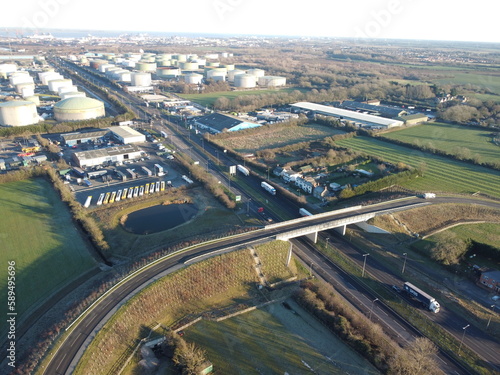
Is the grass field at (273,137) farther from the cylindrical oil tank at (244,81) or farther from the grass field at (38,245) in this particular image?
the cylindrical oil tank at (244,81)

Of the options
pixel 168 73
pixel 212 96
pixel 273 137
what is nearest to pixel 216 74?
pixel 168 73

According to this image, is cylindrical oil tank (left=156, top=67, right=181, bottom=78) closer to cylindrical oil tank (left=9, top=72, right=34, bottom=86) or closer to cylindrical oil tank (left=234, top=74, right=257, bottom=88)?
cylindrical oil tank (left=234, top=74, right=257, bottom=88)

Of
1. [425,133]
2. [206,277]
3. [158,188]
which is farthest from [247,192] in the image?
[425,133]

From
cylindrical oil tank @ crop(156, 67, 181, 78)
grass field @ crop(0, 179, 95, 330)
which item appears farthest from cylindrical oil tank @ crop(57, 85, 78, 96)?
grass field @ crop(0, 179, 95, 330)

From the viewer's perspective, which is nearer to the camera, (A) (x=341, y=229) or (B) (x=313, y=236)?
(B) (x=313, y=236)

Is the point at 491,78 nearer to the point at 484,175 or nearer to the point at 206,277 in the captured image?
the point at 484,175

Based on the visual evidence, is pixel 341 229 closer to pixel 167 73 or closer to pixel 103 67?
pixel 167 73
